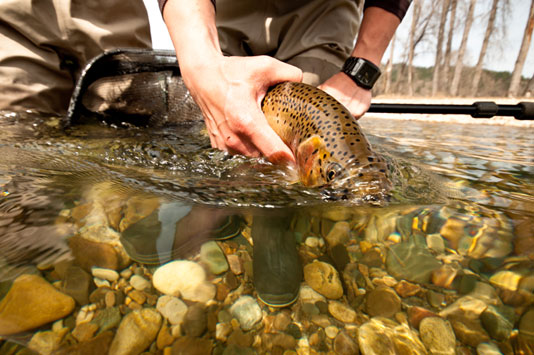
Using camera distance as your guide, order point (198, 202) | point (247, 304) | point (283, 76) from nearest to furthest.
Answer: point (247, 304) → point (198, 202) → point (283, 76)

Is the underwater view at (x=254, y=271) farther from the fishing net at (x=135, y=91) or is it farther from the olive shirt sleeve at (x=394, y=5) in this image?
the olive shirt sleeve at (x=394, y=5)

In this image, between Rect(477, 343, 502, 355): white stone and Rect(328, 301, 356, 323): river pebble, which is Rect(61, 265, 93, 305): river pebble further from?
Rect(477, 343, 502, 355): white stone

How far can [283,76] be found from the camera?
7.19 feet

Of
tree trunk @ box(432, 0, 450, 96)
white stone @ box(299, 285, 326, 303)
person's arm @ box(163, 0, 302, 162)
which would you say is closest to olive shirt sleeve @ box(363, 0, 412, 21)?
person's arm @ box(163, 0, 302, 162)

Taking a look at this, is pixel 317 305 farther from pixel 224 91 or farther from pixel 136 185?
pixel 224 91

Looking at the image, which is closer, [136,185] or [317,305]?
[317,305]

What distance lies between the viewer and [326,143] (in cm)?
175

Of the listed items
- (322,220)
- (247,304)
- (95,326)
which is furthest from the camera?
(322,220)

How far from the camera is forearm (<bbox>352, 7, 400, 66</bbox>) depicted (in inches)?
110

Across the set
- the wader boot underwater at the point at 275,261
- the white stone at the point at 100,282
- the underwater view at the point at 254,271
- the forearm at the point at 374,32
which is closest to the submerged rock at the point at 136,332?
the underwater view at the point at 254,271

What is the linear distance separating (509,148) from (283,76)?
124 inches

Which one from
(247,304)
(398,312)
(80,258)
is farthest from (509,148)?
(80,258)

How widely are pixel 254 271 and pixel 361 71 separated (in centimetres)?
243

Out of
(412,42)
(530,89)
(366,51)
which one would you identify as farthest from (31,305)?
(412,42)
